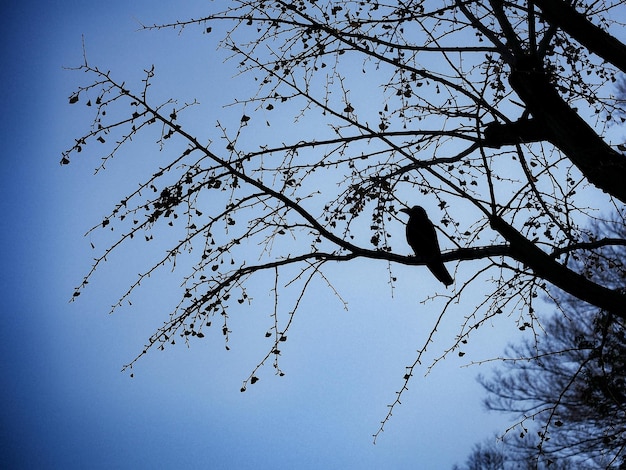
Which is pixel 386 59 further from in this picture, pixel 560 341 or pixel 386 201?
pixel 560 341

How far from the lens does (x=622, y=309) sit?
2621 millimetres

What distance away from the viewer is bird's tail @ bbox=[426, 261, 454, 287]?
421 centimetres

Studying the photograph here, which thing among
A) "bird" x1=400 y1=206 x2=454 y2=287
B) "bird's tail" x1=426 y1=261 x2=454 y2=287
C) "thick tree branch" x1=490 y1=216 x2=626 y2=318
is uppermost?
"bird" x1=400 y1=206 x2=454 y2=287

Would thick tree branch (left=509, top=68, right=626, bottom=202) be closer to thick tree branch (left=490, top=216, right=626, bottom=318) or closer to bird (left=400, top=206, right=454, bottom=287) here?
thick tree branch (left=490, top=216, right=626, bottom=318)

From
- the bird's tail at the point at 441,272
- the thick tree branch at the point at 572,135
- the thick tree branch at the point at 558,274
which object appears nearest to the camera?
the thick tree branch at the point at 558,274

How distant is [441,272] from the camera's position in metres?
4.28

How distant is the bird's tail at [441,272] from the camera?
421cm

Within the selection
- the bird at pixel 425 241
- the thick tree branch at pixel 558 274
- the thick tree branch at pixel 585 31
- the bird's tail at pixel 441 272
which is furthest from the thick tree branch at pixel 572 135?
the bird's tail at pixel 441 272

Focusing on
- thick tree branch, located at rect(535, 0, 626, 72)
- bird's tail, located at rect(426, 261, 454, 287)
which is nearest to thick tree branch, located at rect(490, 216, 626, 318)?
thick tree branch, located at rect(535, 0, 626, 72)

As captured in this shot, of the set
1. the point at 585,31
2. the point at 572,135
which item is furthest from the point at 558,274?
the point at 585,31

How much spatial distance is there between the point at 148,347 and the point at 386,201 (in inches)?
75.5

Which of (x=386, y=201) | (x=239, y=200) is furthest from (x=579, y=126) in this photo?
(x=239, y=200)

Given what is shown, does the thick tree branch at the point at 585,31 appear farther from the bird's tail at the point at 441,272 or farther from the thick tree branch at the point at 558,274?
the bird's tail at the point at 441,272

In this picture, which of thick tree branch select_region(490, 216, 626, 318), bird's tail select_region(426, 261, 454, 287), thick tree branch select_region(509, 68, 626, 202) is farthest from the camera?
bird's tail select_region(426, 261, 454, 287)
